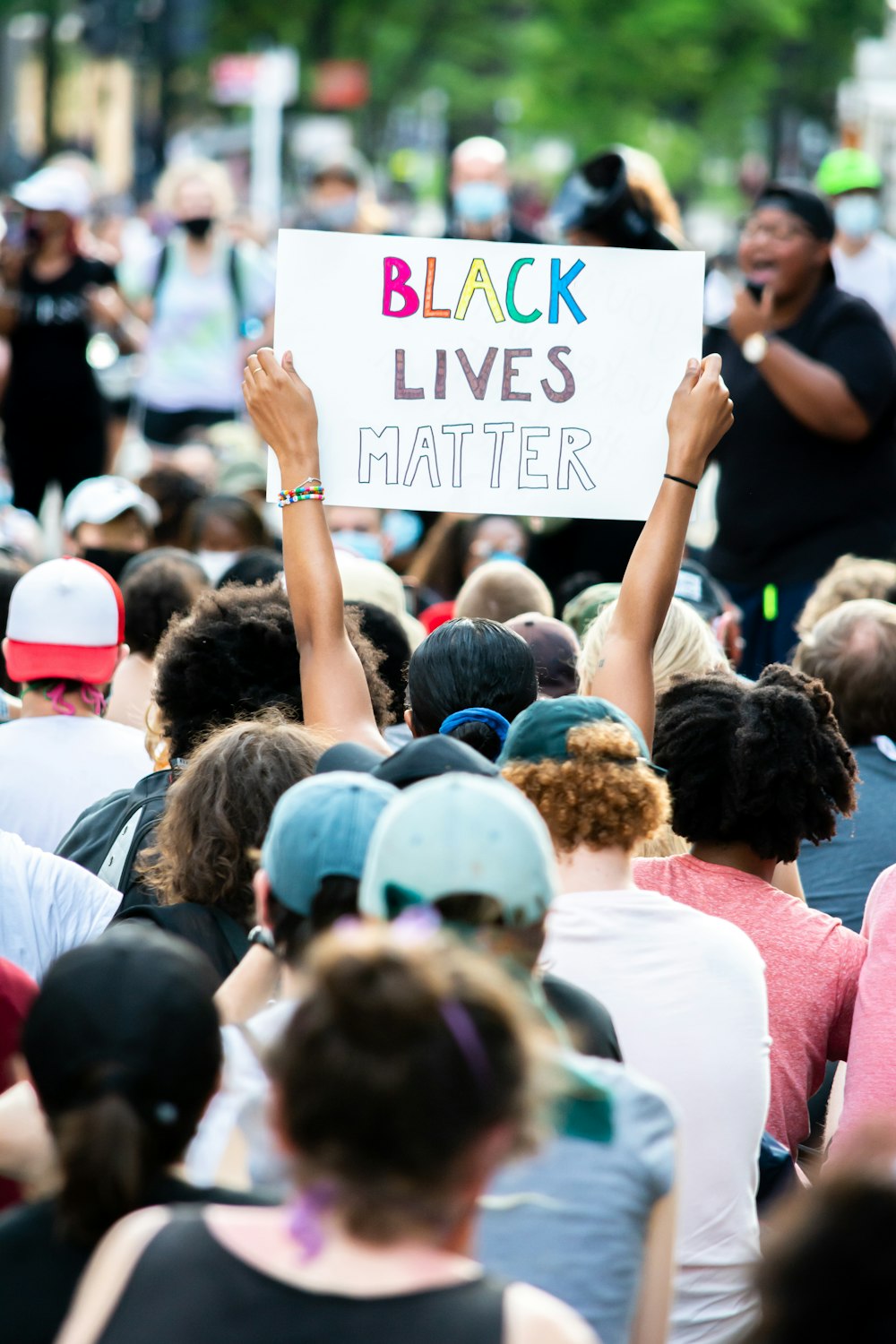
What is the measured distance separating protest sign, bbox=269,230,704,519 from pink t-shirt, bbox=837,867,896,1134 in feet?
4.23

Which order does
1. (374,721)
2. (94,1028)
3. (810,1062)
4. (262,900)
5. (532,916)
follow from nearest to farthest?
(94,1028) < (532,916) < (262,900) < (810,1062) < (374,721)

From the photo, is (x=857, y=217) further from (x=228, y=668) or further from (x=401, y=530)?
(x=228, y=668)

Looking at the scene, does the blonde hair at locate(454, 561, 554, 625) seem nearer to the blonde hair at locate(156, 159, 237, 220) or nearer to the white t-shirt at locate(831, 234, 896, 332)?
the blonde hair at locate(156, 159, 237, 220)

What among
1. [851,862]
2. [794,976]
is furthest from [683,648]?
[794,976]

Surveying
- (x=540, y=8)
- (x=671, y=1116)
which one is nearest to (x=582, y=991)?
(x=671, y=1116)

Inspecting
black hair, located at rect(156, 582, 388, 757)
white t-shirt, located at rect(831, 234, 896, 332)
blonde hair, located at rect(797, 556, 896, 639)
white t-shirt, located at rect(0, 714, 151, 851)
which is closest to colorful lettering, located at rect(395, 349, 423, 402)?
black hair, located at rect(156, 582, 388, 757)

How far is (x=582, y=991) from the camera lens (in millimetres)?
2684

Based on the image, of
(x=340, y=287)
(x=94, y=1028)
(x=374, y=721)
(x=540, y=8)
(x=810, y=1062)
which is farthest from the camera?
(x=540, y=8)

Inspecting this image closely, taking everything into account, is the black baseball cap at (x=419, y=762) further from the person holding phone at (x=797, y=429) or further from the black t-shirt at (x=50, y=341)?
the black t-shirt at (x=50, y=341)

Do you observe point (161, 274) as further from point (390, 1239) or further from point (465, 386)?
point (390, 1239)

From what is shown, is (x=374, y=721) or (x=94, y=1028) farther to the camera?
(x=374, y=721)

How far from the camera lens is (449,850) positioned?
2.24 metres

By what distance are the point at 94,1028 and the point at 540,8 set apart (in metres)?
37.0

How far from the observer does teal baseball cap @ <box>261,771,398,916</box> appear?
2486 millimetres
